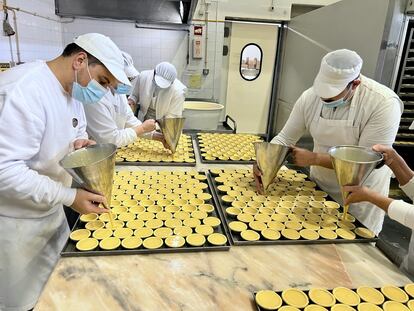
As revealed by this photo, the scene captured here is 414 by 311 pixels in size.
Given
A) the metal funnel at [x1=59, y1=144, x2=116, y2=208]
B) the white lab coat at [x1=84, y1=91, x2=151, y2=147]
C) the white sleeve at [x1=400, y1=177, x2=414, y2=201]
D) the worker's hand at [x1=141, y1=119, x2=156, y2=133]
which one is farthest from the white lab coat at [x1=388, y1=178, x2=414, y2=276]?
the worker's hand at [x1=141, y1=119, x2=156, y2=133]

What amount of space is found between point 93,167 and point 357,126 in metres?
1.38

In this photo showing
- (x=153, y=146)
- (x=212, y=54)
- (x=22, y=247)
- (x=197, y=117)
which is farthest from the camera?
(x=212, y=54)

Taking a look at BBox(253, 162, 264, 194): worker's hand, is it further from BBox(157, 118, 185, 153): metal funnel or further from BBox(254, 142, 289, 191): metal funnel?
BBox(157, 118, 185, 153): metal funnel

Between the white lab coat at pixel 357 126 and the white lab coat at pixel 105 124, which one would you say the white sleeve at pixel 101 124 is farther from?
the white lab coat at pixel 357 126

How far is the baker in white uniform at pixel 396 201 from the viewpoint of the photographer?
115cm

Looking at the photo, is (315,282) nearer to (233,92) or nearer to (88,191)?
(88,191)

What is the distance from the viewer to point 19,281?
1383 mm

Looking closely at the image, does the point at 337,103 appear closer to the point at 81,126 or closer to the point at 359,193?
the point at 359,193

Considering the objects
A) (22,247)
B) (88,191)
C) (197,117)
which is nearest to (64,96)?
(88,191)

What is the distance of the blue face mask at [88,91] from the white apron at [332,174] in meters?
1.23

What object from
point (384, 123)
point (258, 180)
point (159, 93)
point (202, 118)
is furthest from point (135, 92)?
point (384, 123)

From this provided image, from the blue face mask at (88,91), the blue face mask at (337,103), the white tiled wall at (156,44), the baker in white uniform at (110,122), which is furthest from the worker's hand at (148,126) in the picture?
the white tiled wall at (156,44)

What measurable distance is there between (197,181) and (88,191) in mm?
726

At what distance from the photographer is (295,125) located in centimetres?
202
